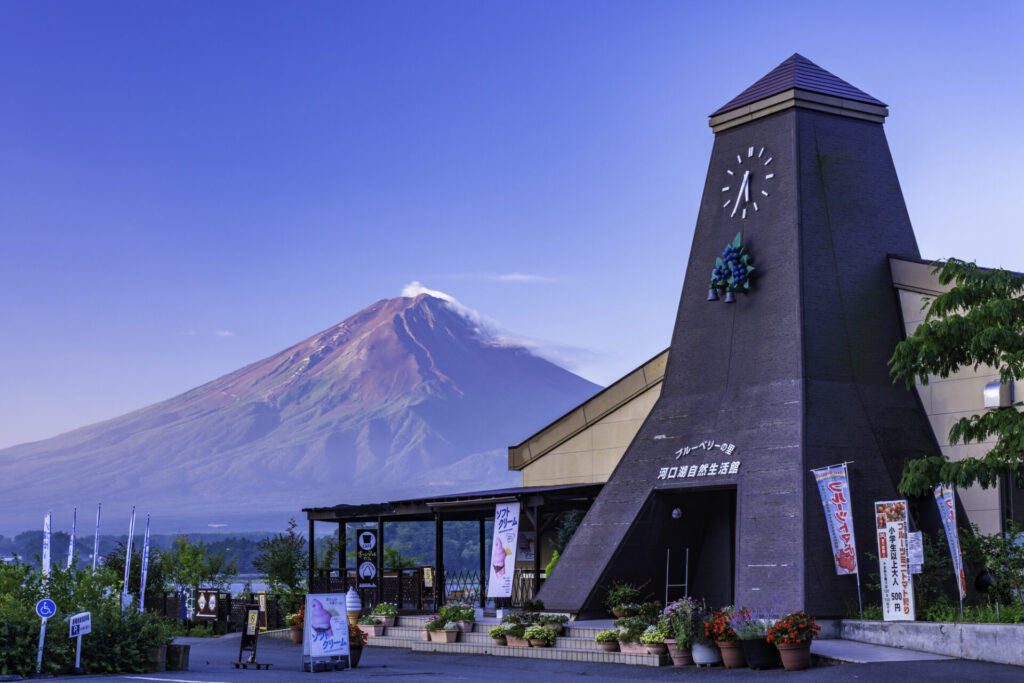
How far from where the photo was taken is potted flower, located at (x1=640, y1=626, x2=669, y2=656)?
1908 cm

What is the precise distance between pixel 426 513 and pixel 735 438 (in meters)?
10.7

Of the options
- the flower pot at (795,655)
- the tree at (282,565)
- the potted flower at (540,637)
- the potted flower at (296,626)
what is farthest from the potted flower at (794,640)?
the tree at (282,565)

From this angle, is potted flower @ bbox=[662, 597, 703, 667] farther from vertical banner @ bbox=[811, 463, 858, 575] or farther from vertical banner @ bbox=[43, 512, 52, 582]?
vertical banner @ bbox=[43, 512, 52, 582]

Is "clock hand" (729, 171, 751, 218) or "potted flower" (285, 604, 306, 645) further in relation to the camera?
"potted flower" (285, 604, 306, 645)

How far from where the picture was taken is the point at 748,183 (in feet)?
79.5

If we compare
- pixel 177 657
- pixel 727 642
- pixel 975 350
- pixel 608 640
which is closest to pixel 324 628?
pixel 177 657

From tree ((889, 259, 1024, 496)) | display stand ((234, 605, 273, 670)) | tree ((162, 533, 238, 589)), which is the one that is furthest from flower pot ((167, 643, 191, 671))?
tree ((162, 533, 238, 589))

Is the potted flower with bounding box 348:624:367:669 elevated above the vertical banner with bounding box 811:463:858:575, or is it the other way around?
the vertical banner with bounding box 811:463:858:575

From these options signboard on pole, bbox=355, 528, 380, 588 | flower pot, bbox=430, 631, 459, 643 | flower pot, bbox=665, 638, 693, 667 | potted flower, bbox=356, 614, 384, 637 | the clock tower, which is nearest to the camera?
flower pot, bbox=665, 638, 693, 667

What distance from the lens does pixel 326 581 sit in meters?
32.2

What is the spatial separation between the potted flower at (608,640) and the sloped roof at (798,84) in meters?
11.1

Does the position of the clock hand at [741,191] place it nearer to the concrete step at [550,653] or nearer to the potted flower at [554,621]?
the potted flower at [554,621]

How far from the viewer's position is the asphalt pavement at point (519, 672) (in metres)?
15.9

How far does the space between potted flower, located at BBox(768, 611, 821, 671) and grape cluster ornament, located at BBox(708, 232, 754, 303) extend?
26.0ft
